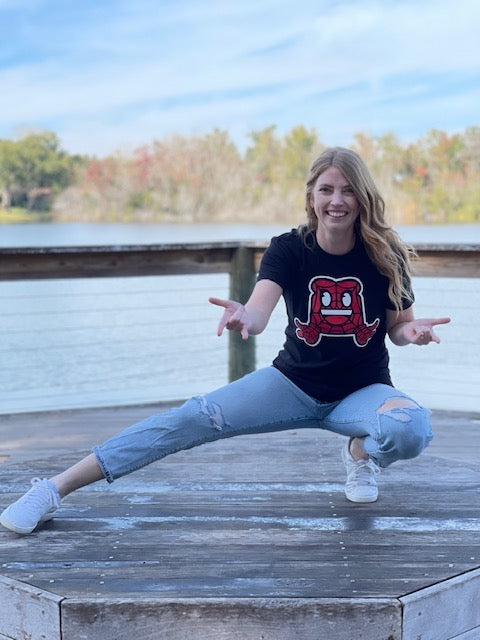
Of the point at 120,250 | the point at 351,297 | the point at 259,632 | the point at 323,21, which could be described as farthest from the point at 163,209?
the point at 323,21

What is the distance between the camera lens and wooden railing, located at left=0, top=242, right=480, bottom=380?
3.68m

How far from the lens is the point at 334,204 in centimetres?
218

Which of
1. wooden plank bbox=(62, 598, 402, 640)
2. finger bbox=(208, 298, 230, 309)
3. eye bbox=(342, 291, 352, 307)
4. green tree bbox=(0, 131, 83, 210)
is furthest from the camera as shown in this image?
green tree bbox=(0, 131, 83, 210)

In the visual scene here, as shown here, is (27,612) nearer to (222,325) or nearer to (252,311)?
(222,325)

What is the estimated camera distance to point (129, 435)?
6.91 feet

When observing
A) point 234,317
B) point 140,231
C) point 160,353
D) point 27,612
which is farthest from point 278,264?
point 140,231

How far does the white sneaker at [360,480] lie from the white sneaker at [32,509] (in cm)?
72

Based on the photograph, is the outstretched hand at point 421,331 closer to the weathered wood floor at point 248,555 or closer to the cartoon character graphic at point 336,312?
the cartoon character graphic at point 336,312

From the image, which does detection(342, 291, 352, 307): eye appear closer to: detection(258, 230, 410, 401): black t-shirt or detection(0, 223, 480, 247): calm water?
detection(258, 230, 410, 401): black t-shirt

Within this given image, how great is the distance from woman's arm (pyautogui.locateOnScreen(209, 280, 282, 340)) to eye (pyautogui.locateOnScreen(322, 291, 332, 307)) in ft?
0.36

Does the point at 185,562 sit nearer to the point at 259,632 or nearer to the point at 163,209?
the point at 259,632

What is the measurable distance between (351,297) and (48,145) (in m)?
13.2

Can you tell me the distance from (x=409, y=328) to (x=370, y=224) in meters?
0.27

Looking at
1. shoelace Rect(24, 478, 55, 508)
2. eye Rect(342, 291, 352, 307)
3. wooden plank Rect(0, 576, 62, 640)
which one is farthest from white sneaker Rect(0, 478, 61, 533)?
eye Rect(342, 291, 352, 307)
